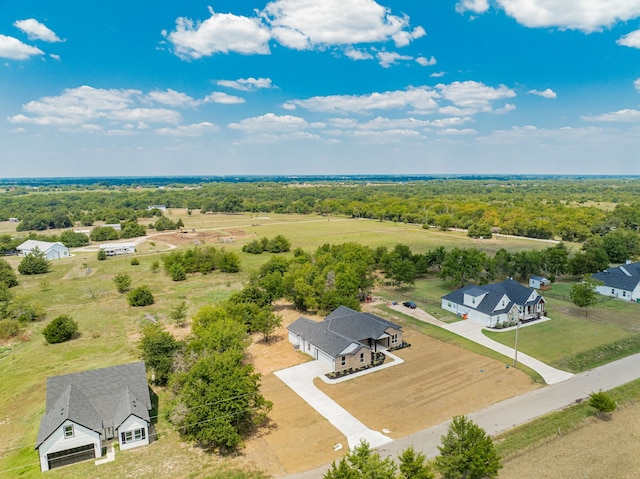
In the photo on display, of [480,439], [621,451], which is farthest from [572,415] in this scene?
[480,439]

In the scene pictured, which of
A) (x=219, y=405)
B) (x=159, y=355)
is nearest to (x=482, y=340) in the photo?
(x=219, y=405)

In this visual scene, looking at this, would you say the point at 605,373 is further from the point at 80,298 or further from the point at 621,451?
the point at 80,298

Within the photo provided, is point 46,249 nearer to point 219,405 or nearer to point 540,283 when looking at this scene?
point 219,405

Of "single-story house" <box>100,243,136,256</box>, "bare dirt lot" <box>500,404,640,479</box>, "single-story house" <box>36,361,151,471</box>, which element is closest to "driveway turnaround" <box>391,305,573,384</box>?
"bare dirt lot" <box>500,404,640,479</box>

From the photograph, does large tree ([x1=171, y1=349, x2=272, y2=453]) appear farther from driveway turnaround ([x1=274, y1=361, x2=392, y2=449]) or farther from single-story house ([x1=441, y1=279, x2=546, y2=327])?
single-story house ([x1=441, y1=279, x2=546, y2=327])

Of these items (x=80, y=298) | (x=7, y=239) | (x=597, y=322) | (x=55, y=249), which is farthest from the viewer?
(x=7, y=239)

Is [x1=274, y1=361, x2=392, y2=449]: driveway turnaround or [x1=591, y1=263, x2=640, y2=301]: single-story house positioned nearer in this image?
[x1=274, y1=361, x2=392, y2=449]: driveway turnaround
